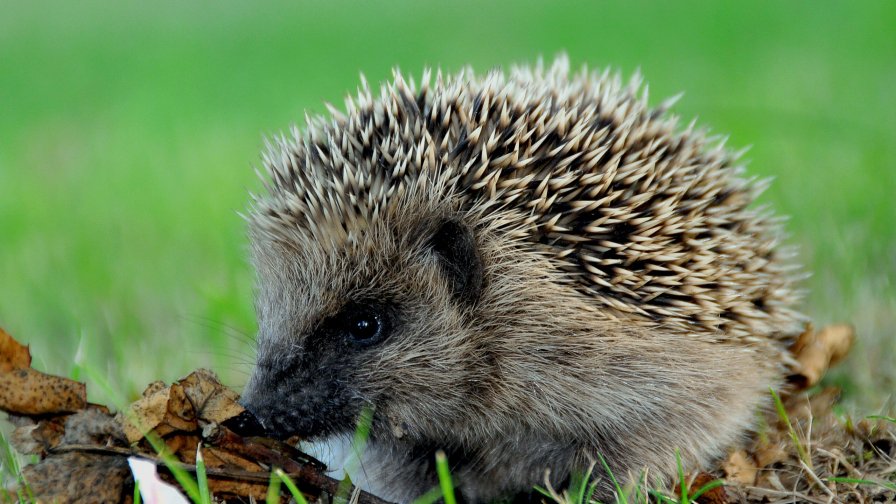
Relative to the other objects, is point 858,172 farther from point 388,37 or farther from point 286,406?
point 388,37

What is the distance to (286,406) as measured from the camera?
8.86 feet

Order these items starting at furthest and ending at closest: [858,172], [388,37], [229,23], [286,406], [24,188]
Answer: [229,23] → [388,37] → [24,188] → [858,172] → [286,406]

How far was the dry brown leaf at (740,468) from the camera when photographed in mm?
2871

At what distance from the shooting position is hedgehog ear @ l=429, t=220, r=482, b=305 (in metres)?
2.82

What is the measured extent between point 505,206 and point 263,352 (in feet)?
2.70

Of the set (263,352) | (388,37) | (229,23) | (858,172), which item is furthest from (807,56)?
(263,352)

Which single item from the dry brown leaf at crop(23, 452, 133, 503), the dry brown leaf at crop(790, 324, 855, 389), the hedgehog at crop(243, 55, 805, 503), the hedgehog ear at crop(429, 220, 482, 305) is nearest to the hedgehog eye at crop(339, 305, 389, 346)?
the hedgehog at crop(243, 55, 805, 503)

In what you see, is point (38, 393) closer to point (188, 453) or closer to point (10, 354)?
point (10, 354)

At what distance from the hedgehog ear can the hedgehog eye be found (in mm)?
249

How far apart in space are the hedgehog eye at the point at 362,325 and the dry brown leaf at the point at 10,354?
87cm

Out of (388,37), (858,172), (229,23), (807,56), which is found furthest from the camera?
(229,23)

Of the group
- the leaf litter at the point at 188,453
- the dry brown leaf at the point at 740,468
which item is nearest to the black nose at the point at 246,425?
the leaf litter at the point at 188,453

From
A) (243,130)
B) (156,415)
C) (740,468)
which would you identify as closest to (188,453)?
(156,415)

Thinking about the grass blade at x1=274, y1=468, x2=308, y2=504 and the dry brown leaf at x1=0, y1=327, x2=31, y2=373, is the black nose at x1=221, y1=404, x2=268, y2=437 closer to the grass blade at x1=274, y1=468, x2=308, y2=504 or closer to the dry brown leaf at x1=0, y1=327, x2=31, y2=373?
the grass blade at x1=274, y1=468, x2=308, y2=504
